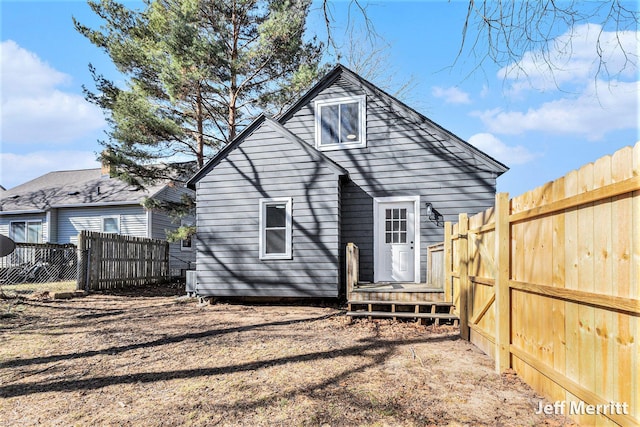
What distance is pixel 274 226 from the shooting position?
9281 millimetres

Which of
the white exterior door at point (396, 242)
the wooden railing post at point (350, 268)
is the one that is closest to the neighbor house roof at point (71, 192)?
the white exterior door at point (396, 242)

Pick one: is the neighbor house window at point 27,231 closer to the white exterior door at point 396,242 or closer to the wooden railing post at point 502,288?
the white exterior door at point 396,242

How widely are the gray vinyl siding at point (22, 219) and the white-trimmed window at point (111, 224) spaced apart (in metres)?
3.11

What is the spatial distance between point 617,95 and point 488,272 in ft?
7.89

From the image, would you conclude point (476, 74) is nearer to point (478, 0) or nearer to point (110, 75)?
point (478, 0)

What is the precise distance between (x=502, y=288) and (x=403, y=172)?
573 centimetres

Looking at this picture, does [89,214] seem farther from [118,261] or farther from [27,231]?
[118,261]

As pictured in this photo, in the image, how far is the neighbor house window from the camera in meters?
18.9

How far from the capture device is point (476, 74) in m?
3.45

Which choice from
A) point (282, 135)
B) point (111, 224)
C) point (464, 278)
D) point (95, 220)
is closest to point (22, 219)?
point (95, 220)

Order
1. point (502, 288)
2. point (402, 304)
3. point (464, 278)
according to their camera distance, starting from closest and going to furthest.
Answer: point (502, 288), point (464, 278), point (402, 304)

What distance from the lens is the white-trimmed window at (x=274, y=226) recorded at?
359 inches

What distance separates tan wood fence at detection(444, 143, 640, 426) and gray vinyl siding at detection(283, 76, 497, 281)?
479 centimetres

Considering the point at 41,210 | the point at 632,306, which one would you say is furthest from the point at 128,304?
the point at 41,210
